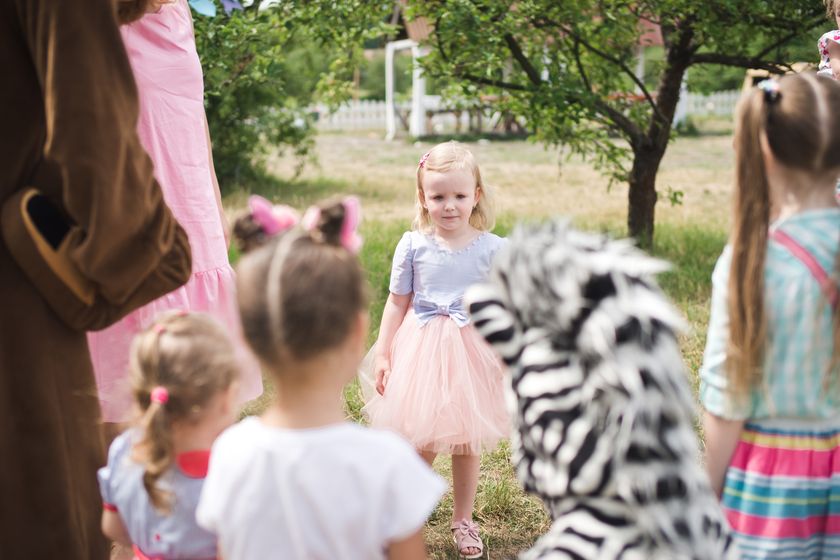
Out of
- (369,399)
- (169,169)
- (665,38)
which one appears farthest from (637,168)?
(169,169)

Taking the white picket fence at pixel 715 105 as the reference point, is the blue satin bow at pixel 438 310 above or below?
above

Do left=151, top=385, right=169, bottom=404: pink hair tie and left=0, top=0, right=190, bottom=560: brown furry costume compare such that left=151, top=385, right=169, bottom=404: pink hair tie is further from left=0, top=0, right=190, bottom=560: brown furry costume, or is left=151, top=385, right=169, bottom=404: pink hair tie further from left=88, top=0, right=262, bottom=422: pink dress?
left=88, top=0, right=262, bottom=422: pink dress

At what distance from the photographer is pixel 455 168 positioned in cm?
348

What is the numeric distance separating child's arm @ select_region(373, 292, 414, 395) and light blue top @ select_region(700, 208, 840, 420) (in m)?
1.67

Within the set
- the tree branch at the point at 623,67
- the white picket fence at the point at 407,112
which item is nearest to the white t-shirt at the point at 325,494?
the tree branch at the point at 623,67

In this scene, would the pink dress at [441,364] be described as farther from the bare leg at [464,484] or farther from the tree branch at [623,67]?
the tree branch at [623,67]

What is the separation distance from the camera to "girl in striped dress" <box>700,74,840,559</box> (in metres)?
2.06

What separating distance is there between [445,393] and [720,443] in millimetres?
1377

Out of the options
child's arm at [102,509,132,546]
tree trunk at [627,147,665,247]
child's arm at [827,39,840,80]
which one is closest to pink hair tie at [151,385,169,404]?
child's arm at [102,509,132,546]

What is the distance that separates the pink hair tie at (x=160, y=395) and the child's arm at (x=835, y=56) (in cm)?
311

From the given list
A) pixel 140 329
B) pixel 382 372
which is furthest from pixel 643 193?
pixel 140 329

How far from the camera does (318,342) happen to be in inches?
71.3

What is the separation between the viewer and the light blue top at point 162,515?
6.91 feet

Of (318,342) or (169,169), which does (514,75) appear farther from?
(318,342)
